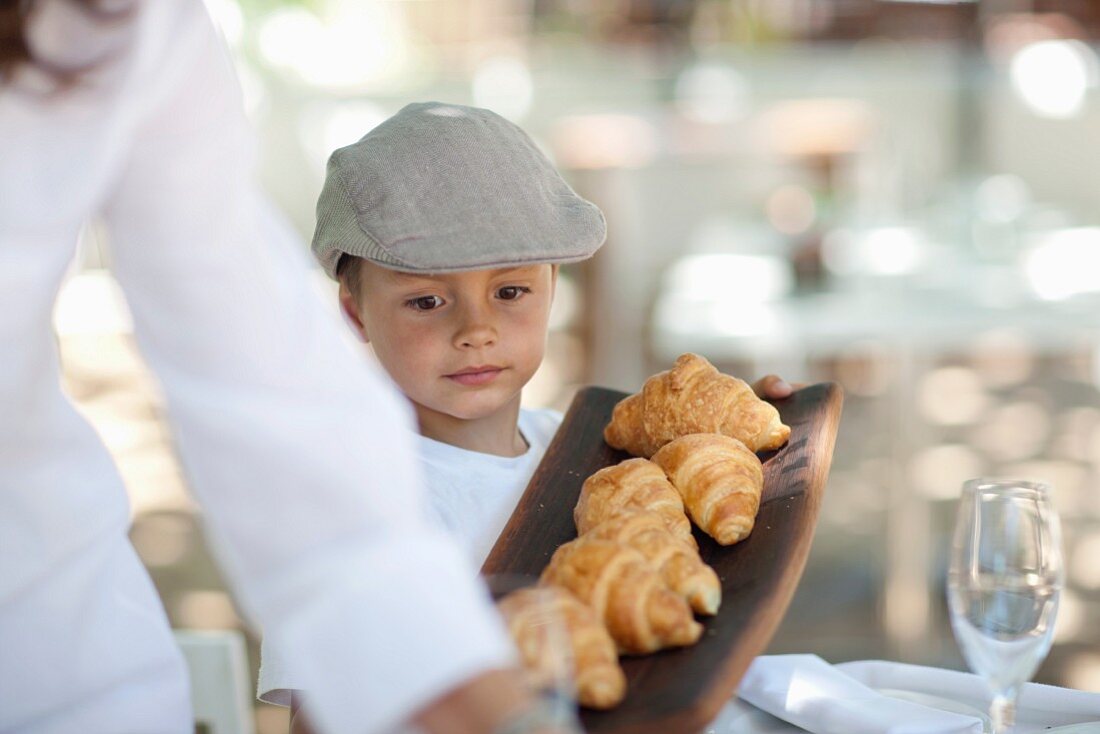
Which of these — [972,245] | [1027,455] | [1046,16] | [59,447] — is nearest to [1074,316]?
[972,245]

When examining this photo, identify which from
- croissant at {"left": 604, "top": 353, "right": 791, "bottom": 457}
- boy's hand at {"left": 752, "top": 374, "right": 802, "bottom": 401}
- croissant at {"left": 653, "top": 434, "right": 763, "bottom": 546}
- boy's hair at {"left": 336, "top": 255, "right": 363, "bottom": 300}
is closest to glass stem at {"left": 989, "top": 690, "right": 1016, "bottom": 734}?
croissant at {"left": 653, "top": 434, "right": 763, "bottom": 546}

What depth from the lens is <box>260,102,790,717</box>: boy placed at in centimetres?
131

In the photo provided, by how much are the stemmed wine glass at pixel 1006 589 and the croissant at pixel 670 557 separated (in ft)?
0.76

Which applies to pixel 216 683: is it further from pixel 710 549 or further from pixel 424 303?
pixel 710 549

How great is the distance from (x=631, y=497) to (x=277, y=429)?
1.72 feet

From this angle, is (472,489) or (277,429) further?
(472,489)

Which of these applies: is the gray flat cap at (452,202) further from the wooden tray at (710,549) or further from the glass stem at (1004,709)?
the glass stem at (1004,709)

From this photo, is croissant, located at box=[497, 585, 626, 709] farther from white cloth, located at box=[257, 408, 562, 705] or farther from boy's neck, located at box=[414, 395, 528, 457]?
boy's neck, located at box=[414, 395, 528, 457]

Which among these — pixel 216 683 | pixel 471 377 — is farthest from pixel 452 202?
pixel 216 683

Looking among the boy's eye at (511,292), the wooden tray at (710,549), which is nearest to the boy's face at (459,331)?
the boy's eye at (511,292)

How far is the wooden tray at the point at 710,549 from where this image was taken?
0.86 m

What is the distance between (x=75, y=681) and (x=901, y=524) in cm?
349

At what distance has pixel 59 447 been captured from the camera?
3.14 feet

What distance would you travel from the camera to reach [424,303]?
1419 millimetres
